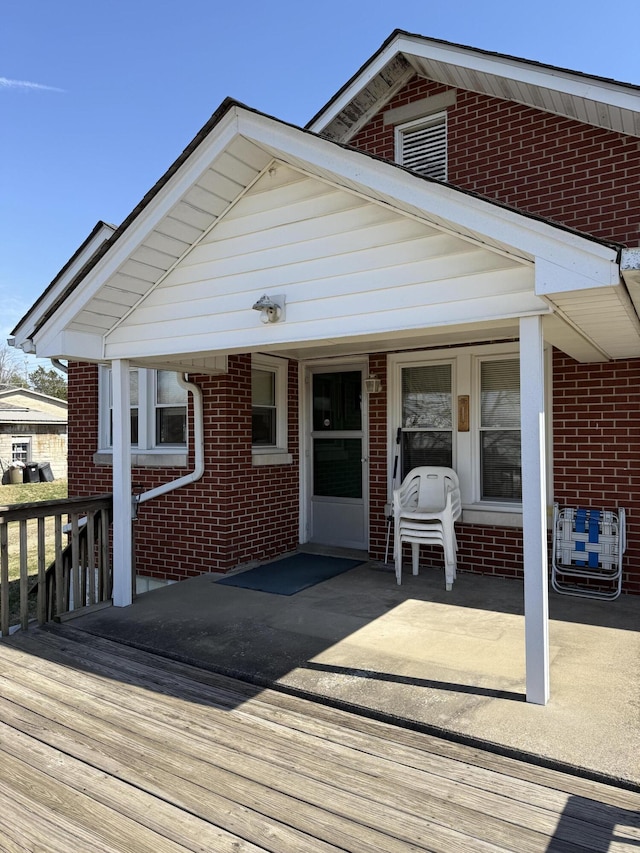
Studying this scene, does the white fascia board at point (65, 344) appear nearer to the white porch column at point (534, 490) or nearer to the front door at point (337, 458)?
the front door at point (337, 458)

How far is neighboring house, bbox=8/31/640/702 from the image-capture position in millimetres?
3225

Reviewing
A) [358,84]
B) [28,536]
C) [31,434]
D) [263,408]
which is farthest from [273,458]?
[31,434]

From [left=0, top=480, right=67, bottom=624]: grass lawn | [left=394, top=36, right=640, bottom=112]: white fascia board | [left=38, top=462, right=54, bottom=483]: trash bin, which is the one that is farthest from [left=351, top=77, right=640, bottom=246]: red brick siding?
[left=38, top=462, right=54, bottom=483]: trash bin

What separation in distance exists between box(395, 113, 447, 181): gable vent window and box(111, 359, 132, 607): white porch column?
390 cm

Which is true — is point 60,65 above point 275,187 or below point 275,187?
above

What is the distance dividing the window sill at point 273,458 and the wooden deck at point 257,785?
135 inches

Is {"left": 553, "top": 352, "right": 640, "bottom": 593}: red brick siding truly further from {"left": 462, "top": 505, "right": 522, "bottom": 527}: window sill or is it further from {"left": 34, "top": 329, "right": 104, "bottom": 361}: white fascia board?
{"left": 34, "top": 329, "right": 104, "bottom": 361}: white fascia board

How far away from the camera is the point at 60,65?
10.3 metres

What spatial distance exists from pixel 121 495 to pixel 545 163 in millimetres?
5081

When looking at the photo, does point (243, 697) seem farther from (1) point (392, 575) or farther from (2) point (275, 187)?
(2) point (275, 187)

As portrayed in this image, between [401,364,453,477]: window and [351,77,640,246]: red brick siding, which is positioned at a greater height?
[351,77,640,246]: red brick siding

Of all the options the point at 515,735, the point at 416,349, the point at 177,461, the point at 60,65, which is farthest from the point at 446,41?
the point at 60,65

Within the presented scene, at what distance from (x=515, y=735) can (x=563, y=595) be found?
8.85 ft

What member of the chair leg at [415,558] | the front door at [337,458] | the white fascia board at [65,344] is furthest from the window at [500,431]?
the white fascia board at [65,344]
